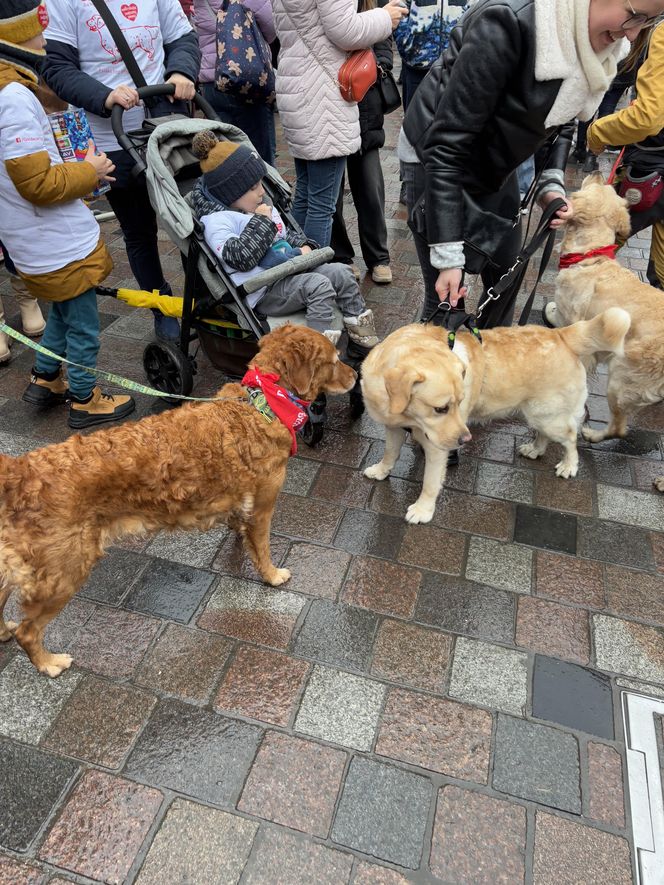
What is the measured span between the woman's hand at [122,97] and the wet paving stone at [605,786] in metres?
4.71

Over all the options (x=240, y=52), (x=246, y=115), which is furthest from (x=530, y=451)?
(x=246, y=115)

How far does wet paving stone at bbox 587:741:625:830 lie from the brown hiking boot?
12.0 ft

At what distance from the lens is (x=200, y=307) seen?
4.00 m

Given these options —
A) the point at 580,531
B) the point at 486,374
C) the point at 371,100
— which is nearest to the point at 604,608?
the point at 580,531

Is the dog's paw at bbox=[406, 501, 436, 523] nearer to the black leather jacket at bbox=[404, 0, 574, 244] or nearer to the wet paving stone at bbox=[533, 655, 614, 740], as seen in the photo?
the wet paving stone at bbox=[533, 655, 614, 740]

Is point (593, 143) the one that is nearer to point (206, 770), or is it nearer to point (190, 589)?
point (190, 589)

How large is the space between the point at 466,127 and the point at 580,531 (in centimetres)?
240

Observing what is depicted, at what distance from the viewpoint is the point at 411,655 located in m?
2.88

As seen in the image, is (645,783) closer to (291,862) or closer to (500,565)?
(500,565)

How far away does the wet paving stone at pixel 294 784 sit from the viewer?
2.29m

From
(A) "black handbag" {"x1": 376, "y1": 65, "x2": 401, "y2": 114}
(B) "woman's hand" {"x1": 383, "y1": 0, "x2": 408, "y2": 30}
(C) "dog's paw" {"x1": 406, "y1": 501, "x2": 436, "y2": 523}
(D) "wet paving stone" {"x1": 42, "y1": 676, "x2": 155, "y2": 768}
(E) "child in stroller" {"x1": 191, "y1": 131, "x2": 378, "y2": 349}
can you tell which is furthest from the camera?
(A) "black handbag" {"x1": 376, "y1": 65, "x2": 401, "y2": 114}

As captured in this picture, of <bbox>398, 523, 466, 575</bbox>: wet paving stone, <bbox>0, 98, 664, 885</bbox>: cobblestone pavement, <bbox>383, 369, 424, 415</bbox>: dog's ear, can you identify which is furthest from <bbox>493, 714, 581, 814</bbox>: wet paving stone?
<bbox>383, 369, 424, 415</bbox>: dog's ear

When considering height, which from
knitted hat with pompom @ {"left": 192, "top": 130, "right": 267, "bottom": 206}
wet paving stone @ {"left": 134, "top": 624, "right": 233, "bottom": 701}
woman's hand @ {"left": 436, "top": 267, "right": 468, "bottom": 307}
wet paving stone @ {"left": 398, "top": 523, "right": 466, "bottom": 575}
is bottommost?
wet paving stone @ {"left": 398, "top": 523, "right": 466, "bottom": 575}

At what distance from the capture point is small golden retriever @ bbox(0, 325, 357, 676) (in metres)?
2.29
